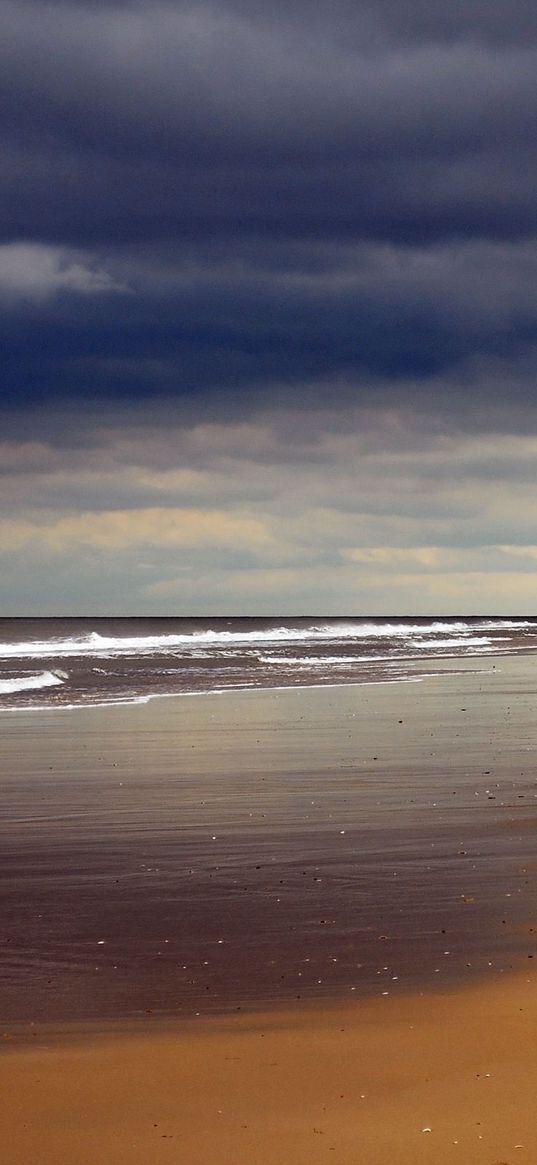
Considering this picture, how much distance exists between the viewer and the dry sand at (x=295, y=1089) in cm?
495

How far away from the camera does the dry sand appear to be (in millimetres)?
4953

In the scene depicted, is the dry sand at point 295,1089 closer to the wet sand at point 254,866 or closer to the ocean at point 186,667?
the wet sand at point 254,866

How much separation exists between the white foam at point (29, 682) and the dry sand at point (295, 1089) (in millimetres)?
26098

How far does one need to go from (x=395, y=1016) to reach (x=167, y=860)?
426 centimetres

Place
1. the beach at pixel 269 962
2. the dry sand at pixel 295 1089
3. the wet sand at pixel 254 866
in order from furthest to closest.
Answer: the wet sand at pixel 254 866
the beach at pixel 269 962
the dry sand at pixel 295 1089


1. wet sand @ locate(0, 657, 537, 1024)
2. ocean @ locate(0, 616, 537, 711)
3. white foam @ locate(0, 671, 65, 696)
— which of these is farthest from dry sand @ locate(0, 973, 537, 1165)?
white foam @ locate(0, 671, 65, 696)

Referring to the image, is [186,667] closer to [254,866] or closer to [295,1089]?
[254,866]

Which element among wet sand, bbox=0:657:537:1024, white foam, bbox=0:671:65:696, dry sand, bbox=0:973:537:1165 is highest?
white foam, bbox=0:671:65:696

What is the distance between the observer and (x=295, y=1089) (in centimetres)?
556

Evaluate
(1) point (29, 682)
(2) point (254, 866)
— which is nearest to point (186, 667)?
(1) point (29, 682)

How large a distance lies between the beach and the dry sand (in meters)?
0.01

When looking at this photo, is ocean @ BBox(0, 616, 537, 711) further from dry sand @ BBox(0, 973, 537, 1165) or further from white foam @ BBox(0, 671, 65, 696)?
dry sand @ BBox(0, 973, 537, 1165)

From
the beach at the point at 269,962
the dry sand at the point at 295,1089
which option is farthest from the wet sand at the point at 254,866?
the dry sand at the point at 295,1089

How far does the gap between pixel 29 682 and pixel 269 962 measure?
96.6ft
